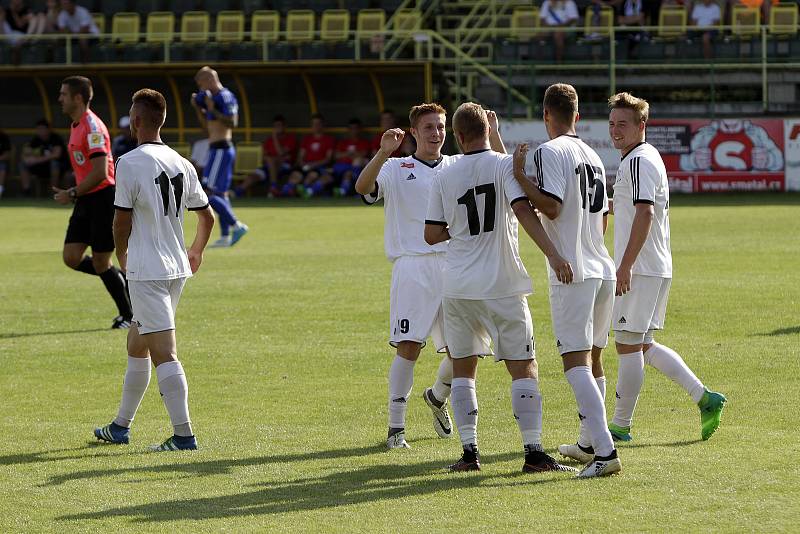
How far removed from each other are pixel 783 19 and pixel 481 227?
2715 cm

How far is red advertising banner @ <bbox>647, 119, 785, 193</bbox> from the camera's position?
28875mm

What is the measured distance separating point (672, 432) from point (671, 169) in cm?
2197

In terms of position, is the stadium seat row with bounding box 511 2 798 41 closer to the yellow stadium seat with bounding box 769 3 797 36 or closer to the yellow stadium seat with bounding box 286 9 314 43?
the yellow stadium seat with bounding box 769 3 797 36

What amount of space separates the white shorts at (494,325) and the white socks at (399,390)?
2.68 ft

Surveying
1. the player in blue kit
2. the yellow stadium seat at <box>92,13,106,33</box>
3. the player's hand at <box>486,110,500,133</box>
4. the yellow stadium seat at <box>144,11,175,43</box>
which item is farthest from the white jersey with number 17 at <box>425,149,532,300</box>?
the yellow stadium seat at <box>92,13,106,33</box>

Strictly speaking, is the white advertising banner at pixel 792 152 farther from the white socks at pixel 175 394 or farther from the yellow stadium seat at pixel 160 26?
the white socks at pixel 175 394

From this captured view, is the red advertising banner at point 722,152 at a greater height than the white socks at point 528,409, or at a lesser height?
greater

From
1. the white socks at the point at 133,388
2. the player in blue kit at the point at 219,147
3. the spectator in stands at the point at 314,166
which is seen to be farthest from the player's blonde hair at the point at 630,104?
the spectator in stands at the point at 314,166

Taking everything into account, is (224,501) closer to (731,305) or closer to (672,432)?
(672,432)

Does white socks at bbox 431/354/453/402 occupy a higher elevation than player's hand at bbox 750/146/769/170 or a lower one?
lower

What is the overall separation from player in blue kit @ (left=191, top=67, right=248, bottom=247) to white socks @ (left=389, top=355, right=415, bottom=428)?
450 inches

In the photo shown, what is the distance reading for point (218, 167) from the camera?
765 inches

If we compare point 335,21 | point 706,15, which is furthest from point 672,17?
point 335,21

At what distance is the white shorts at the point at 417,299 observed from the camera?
7.92 meters
